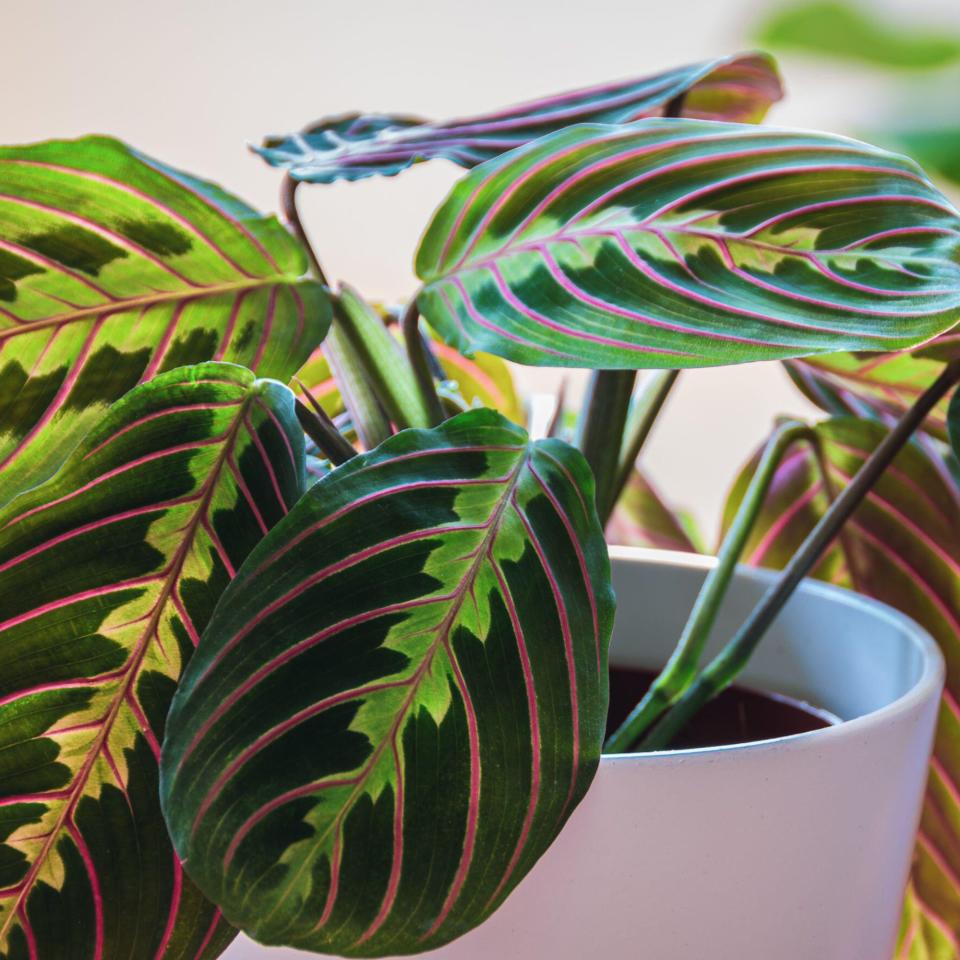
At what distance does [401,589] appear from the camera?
29 cm

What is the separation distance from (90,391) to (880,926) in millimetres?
326

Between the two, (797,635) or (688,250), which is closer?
(688,250)

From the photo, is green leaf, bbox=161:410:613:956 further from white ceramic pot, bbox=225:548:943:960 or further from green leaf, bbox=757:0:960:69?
green leaf, bbox=757:0:960:69

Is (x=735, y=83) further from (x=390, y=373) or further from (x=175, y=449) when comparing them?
(x=175, y=449)

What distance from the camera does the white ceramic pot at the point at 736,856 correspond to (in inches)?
12.3

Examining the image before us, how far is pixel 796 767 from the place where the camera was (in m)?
0.33

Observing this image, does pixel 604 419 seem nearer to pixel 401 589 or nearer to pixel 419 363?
pixel 419 363

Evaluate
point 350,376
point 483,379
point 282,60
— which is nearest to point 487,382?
point 483,379

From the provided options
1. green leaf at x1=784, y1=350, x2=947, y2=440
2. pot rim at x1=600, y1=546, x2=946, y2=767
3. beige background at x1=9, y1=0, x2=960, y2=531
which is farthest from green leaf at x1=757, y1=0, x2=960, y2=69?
beige background at x1=9, y1=0, x2=960, y2=531

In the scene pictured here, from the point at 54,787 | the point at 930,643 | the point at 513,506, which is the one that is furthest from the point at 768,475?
the point at 54,787

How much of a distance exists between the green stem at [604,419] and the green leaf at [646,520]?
0.23 meters

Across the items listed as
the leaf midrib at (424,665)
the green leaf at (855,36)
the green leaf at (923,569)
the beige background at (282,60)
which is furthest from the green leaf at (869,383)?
the beige background at (282,60)

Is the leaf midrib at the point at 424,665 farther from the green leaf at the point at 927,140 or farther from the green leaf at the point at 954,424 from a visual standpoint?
the green leaf at the point at 927,140

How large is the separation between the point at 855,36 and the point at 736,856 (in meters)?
0.36
